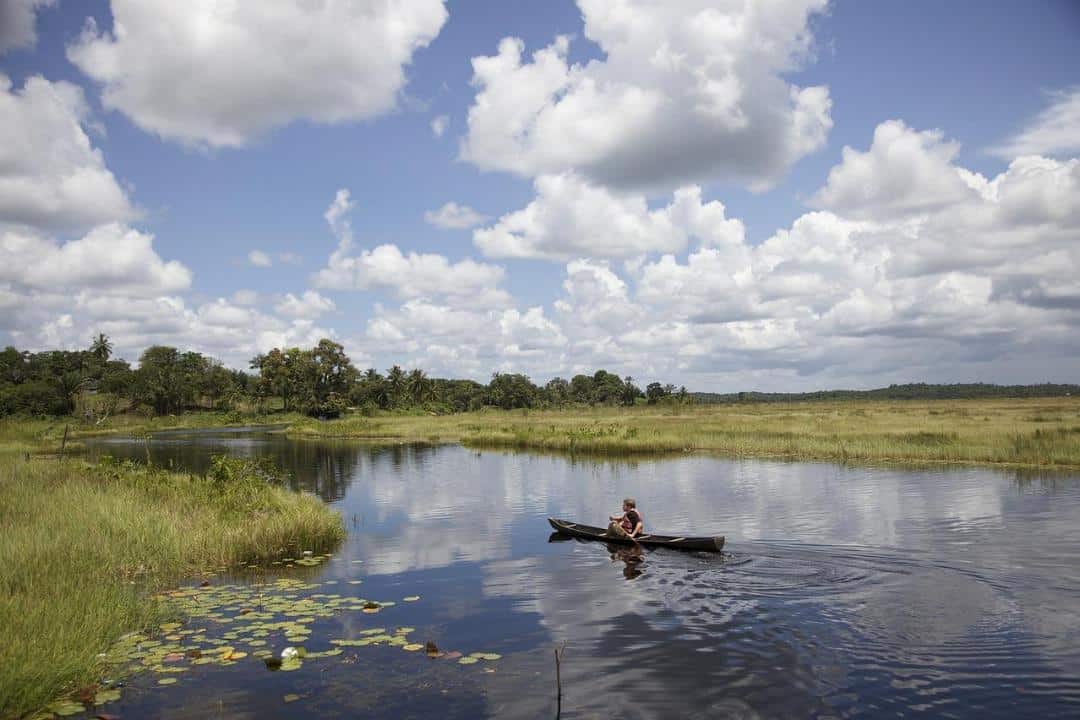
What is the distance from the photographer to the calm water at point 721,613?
408 inches

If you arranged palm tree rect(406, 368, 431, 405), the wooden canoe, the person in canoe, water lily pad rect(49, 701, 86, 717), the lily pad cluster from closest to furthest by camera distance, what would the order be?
water lily pad rect(49, 701, 86, 717) → the lily pad cluster → the wooden canoe → the person in canoe → palm tree rect(406, 368, 431, 405)

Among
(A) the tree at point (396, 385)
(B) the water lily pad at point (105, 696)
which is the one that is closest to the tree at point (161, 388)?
(A) the tree at point (396, 385)

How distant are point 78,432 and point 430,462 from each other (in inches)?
2384

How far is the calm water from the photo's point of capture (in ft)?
34.0

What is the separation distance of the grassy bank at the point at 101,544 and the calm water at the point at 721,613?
133 centimetres

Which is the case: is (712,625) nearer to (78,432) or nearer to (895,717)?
(895,717)

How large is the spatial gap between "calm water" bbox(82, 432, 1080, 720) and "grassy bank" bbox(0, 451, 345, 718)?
1331 mm

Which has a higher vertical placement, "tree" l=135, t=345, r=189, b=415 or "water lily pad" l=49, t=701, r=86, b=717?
"tree" l=135, t=345, r=189, b=415

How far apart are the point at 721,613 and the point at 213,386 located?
135m

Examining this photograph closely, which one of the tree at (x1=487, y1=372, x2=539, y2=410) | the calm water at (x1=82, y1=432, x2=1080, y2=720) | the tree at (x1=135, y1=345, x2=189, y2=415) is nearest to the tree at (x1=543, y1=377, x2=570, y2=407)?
the tree at (x1=487, y1=372, x2=539, y2=410)

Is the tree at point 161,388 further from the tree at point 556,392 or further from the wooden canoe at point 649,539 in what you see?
the wooden canoe at point 649,539

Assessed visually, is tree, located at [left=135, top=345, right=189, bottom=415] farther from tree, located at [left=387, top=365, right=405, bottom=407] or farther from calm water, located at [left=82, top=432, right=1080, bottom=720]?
calm water, located at [left=82, top=432, right=1080, bottom=720]

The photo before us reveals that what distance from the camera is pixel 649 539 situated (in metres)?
20.3

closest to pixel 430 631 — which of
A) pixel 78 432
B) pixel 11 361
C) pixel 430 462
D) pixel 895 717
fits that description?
pixel 895 717
